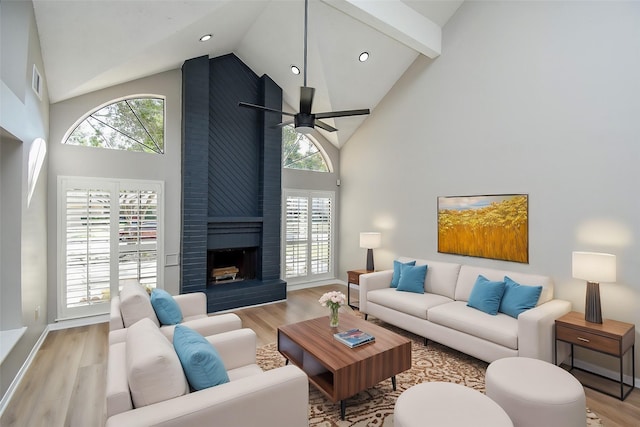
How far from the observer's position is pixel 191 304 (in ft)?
11.1

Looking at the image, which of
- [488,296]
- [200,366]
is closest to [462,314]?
[488,296]

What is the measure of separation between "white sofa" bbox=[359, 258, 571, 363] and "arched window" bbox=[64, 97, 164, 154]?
3861mm

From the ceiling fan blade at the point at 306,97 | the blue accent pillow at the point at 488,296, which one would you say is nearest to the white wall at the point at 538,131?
the blue accent pillow at the point at 488,296

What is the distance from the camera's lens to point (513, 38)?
3721 millimetres

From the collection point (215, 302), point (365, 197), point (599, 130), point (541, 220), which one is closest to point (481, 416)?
point (541, 220)

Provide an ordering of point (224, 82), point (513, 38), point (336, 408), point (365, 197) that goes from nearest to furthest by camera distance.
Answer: point (336, 408), point (513, 38), point (224, 82), point (365, 197)

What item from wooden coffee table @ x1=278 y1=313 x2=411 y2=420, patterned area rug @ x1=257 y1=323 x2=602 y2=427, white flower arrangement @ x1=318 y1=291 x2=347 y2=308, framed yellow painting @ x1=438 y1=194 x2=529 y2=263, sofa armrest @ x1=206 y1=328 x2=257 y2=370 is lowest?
patterned area rug @ x1=257 y1=323 x2=602 y2=427

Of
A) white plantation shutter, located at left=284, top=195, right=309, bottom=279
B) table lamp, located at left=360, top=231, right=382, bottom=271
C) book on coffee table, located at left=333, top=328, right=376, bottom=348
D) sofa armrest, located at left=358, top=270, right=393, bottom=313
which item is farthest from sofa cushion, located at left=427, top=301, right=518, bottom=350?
white plantation shutter, located at left=284, top=195, right=309, bottom=279

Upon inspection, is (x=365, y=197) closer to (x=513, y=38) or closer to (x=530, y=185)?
(x=530, y=185)

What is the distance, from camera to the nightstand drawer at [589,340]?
2582mm

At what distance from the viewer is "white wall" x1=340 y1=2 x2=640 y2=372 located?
9.59 feet

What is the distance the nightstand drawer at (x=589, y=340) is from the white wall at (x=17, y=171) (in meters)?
4.71

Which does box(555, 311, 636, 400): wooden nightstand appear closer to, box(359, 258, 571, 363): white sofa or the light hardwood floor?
box(359, 258, 571, 363): white sofa

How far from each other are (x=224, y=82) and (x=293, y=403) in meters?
5.02
